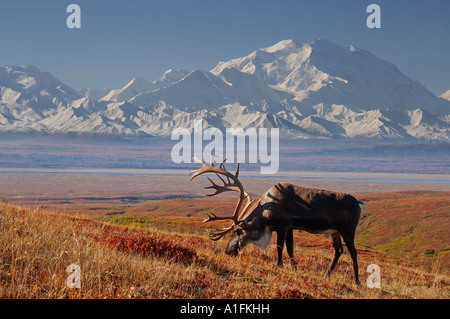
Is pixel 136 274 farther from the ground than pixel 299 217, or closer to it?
closer to it

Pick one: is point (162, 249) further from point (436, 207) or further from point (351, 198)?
point (436, 207)

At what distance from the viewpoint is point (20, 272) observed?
7660 millimetres

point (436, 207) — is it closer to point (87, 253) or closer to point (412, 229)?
point (412, 229)

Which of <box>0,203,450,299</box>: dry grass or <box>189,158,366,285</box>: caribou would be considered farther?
<box>189,158,366,285</box>: caribou

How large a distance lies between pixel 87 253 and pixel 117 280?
90cm

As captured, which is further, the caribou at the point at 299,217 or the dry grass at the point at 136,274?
the caribou at the point at 299,217

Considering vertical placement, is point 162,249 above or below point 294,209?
below

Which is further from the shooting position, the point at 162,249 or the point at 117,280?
the point at 162,249

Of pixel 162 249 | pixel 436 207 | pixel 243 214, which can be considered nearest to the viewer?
pixel 162 249

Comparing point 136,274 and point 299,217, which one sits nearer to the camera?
point 136,274

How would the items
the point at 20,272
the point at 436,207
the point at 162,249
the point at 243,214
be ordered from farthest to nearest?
the point at 436,207
the point at 243,214
the point at 162,249
the point at 20,272
